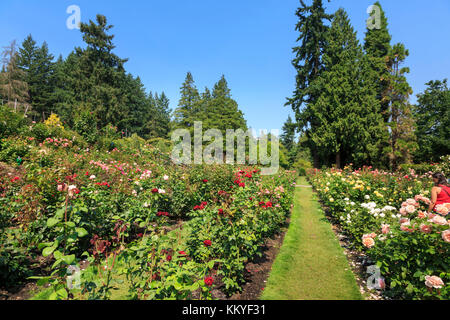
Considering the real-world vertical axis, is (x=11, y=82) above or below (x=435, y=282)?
above

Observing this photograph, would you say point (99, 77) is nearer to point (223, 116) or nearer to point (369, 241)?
point (223, 116)

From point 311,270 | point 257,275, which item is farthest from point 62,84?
point 311,270

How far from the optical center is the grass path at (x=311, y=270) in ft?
9.88

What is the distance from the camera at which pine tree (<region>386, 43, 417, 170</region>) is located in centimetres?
1862

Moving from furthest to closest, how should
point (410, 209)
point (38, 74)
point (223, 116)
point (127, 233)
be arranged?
1. point (38, 74)
2. point (223, 116)
3. point (410, 209)
4. point (127, 233)

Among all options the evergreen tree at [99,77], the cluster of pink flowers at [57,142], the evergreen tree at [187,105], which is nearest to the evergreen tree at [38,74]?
Answer: the evergreen tree at [99,77]

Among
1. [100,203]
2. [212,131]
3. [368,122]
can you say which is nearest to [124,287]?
[100,203]

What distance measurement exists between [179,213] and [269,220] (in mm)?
2402

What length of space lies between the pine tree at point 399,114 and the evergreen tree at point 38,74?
4402cm

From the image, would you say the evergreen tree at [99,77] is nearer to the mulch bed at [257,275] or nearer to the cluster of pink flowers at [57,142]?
the cluster of pink flowers at [57,142]

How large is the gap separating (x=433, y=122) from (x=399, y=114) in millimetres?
6770

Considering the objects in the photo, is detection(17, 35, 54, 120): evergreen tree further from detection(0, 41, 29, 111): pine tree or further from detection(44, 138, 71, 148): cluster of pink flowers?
detection(44, 138, 71, 148): cluster of pink flowers

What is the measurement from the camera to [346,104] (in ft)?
58.9

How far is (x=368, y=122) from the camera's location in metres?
18.2
